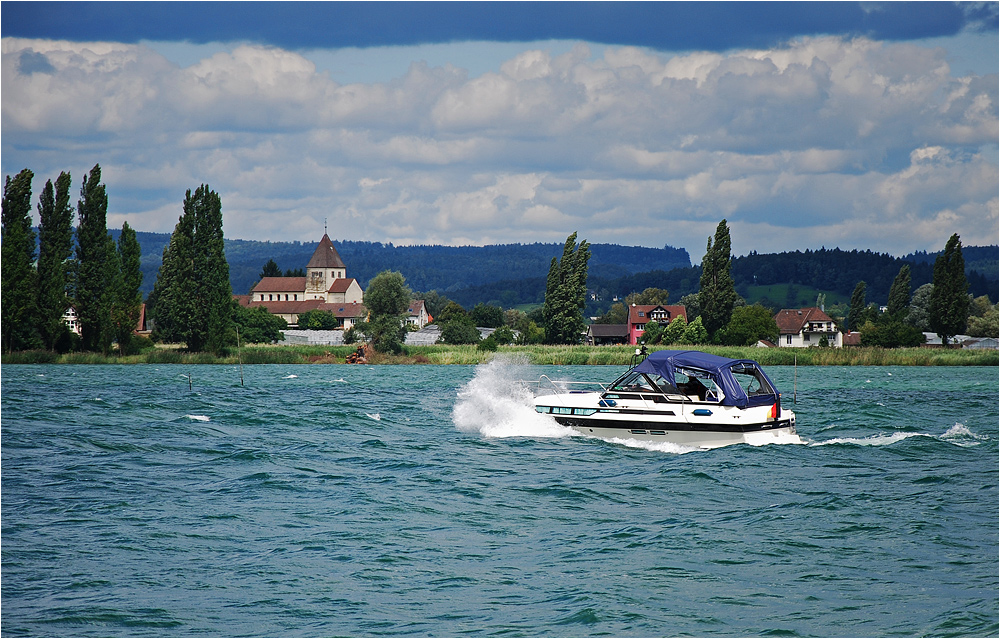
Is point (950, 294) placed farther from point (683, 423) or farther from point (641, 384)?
point (683, 423)

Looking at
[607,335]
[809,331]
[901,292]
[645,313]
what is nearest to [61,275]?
[607,335]

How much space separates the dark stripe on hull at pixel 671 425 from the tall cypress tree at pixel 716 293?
71.7 metres

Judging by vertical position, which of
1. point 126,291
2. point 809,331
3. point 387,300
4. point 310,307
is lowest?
point 809,331

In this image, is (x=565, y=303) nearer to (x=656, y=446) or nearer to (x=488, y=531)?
(x=656, y=446)

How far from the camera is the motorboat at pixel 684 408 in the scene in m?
23.6

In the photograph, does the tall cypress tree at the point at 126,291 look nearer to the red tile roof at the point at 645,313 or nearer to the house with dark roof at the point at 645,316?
the house with dark roof at the point at 645,316

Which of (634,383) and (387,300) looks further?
(387,300)

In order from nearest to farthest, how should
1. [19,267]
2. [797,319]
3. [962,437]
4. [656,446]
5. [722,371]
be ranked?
1. [656,446]
2. [722,371]
3. [962,437]
4. [19,267]
5. [797,319]

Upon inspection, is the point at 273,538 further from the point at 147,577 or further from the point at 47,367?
the point at 47,367

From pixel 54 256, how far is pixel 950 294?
3382 inches

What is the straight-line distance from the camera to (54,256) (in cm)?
7400

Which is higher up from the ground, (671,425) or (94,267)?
(94,267)

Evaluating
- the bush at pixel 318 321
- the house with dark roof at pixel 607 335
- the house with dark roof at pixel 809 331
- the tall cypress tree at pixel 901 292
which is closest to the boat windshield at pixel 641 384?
the house with dark roof at pixel 809 331

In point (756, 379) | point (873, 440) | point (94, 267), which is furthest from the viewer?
point (94, 267)
